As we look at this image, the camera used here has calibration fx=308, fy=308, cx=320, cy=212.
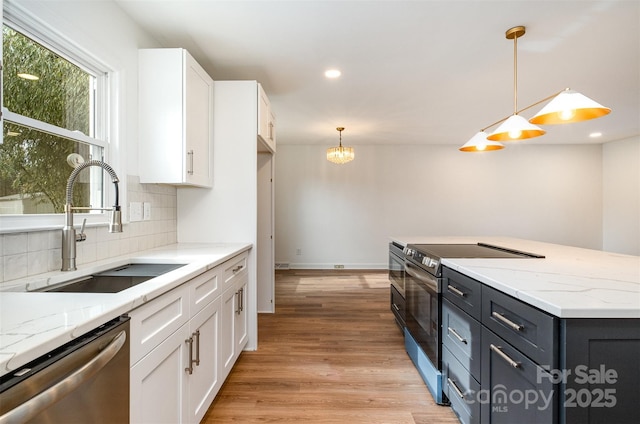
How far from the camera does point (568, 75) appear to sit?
9.75 ft

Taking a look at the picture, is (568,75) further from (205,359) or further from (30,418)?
(30,418)

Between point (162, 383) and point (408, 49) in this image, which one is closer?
point (162, 383)

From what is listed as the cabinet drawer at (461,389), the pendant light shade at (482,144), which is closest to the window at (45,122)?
the cabinet drawer at (461,389)

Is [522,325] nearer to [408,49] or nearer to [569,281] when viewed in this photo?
[569,281]

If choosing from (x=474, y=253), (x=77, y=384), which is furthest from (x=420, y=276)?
(x=77, y=384)

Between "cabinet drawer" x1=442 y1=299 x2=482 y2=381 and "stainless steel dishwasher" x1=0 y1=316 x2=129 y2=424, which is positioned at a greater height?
"stainless steel dishwasher" x1=0 y1=316 x2=129 y2=424

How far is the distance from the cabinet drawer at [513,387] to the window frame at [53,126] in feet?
6.74

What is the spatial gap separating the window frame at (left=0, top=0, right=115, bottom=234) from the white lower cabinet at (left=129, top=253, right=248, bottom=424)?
2.31ft

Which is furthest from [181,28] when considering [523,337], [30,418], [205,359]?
[523,337]

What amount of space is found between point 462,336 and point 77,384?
1.61 m

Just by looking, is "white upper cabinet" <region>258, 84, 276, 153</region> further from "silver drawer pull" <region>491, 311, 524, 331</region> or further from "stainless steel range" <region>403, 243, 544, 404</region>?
"silver drawer pull" <region>491, 311, 524, 331</region>

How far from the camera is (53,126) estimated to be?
1.53 meters

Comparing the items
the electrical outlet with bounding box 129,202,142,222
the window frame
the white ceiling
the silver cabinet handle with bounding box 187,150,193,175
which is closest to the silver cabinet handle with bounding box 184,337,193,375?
the window frame

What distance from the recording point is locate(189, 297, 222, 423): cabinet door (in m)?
1.50
